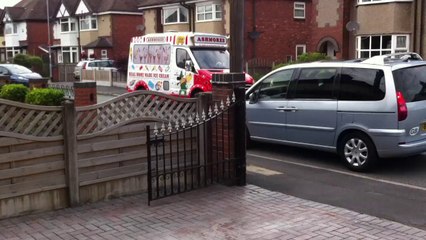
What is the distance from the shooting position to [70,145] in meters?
6.23

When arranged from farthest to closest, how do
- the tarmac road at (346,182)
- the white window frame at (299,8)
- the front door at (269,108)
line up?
1. the white window frame at (299,8)
2. the front door at (269,108)
3. the tarmac road at (346,182)

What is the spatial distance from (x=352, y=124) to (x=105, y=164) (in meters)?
4.01

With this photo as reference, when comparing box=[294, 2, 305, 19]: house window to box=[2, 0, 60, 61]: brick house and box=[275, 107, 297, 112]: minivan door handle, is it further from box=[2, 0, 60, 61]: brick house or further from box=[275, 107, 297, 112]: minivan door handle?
box=[2, 0, 60, 61]: brick house

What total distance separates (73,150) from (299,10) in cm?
3161

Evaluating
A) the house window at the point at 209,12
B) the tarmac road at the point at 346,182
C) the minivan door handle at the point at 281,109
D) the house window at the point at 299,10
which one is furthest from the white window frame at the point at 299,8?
the minivan door handle at the point at 281,109

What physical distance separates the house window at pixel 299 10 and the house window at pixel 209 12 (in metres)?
5.30

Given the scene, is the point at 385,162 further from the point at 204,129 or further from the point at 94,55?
the point at 94,55

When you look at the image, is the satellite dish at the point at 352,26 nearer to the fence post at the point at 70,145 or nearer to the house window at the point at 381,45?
the house window at the point at 381,45

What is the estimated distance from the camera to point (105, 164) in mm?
6594

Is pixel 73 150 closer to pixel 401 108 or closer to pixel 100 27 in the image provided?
pixel 401 108

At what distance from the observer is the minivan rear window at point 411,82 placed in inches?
310

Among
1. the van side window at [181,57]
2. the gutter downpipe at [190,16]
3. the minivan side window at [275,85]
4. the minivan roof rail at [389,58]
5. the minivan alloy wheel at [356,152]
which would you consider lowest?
the minivan alloy wheel at [356,152]

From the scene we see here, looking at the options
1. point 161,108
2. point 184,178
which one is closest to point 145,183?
point 184,178

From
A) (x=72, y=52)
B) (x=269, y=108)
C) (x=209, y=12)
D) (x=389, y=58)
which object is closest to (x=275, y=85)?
(x=269, y=108)
